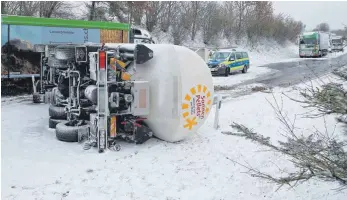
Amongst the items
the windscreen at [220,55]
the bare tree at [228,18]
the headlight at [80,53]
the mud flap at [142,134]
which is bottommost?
the mud flap at [142,134]

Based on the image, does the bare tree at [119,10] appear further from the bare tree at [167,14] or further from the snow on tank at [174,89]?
the snow on tank at [174,89]

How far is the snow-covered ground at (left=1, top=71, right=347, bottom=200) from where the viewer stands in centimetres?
509

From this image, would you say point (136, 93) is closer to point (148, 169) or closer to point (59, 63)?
point (148, 169)

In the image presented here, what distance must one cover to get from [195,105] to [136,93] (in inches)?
48.4

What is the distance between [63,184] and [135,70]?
107 inches

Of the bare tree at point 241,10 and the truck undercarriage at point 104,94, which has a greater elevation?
the bare tree at point 241,10

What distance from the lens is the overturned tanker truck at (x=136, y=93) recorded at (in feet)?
22.5

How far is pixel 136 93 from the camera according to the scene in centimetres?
693

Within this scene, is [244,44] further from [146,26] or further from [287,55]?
[146,26]

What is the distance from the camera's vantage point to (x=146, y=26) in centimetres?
3341

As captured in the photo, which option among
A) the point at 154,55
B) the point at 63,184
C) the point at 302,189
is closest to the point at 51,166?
the point at 63,184

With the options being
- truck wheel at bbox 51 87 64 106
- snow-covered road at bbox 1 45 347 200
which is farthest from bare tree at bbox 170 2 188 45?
snow-covered road at bbox 1 45 347 200

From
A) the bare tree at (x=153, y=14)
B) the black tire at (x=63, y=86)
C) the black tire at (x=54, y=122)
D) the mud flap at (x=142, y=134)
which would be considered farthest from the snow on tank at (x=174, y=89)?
the bare tree at (x=153, y=14)

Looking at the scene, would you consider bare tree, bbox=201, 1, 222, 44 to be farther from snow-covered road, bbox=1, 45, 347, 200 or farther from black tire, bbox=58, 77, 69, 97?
black tire, bbox=58, 77, 69, 97
